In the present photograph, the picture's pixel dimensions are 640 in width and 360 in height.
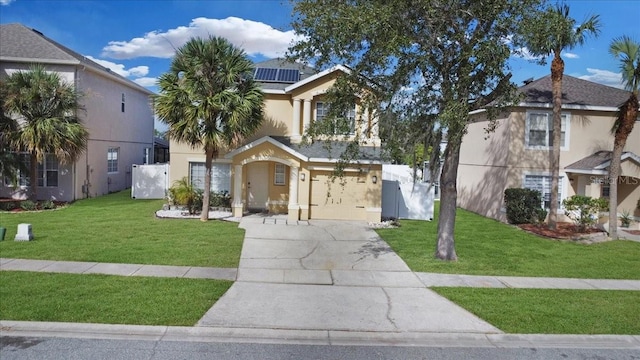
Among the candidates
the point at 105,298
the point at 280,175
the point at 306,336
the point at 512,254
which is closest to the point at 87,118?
the point at 280,175

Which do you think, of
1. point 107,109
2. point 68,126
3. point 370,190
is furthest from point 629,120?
point 107,109

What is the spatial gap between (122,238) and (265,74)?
1066 cm

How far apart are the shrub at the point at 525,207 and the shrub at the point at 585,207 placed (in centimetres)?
108

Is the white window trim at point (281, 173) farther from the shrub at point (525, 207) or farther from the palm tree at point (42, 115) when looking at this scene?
the shrub at point (525, 207)

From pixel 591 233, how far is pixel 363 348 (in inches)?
586

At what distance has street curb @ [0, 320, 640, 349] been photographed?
21.8 ft

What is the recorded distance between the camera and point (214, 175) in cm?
2002

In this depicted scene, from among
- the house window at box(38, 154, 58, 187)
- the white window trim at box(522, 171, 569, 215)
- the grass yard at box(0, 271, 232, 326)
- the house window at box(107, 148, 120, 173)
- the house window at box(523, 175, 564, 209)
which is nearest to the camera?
the grass yard at box(0, 271, 232, 326)

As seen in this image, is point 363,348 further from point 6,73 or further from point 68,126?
point 6,73

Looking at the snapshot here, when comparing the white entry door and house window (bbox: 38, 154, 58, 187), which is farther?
house window (bbox: 38, 154, 58, 187)

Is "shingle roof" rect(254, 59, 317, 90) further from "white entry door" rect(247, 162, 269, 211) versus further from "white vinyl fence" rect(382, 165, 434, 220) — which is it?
"white vinyl fence" rect(382, 165, 434, 220)

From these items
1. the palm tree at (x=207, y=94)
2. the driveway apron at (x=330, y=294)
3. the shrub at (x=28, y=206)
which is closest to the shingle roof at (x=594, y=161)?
the driveway apron at (x=330, y=294)

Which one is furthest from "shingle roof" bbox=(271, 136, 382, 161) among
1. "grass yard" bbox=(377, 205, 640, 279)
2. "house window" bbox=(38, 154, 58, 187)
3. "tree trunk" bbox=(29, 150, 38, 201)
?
"house window" bbox=(38, 154, 58, 187)

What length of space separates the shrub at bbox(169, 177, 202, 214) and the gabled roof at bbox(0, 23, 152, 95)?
8.05 m
